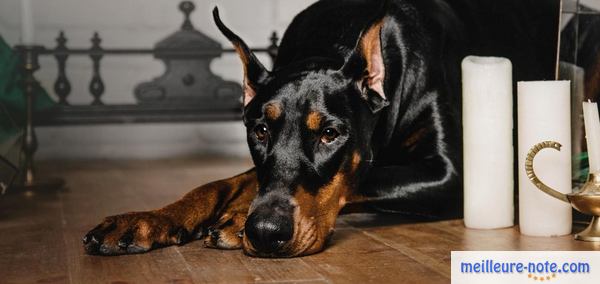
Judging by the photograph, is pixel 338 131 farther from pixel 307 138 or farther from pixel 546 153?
pixel 546 153

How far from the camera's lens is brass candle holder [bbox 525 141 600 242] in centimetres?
202

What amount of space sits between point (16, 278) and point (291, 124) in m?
0.65

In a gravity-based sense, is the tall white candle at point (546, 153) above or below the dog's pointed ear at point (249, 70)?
below

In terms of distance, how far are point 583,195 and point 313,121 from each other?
65cm

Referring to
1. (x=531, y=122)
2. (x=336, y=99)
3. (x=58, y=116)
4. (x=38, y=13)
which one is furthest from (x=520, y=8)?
(x=38, y=13)

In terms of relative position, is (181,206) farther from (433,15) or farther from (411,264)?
(433,15)

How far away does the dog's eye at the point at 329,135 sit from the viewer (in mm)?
1947

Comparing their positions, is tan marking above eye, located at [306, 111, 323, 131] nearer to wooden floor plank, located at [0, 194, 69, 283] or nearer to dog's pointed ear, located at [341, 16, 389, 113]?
dog's pointed ear, located at [341, 16, 389, 113]

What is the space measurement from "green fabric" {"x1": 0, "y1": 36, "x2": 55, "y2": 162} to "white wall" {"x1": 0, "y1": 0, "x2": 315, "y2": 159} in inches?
80.2

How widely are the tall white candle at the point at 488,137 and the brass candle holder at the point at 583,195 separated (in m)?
0.17

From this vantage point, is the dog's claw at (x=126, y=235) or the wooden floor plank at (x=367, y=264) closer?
the wooden floor plank at (x=367, y=264)

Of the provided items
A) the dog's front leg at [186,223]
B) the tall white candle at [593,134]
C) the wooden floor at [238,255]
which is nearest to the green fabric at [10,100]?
the wooden floor at [238,255]

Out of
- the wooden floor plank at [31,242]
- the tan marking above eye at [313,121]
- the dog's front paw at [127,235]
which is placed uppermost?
the tan marking above eye at [313,121]

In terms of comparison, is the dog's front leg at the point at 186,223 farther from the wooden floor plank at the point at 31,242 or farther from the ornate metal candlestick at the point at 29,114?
the ornate metal candlestick at the point at 29,114
